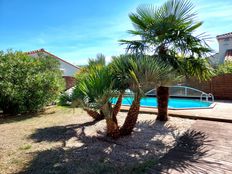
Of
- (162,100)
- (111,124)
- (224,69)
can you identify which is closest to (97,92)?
(111,124)

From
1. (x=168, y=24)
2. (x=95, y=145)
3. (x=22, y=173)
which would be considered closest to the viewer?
(x=22, y=173)

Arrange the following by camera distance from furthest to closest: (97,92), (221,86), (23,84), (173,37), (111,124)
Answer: (221,86) → (23,84) → (173,37) → (111,124) → (97,92)

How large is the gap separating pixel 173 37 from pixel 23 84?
6.97 metres

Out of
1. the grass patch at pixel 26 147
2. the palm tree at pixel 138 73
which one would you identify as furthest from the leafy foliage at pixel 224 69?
the grass patch at pixel 26 147

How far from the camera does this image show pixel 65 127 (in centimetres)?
696

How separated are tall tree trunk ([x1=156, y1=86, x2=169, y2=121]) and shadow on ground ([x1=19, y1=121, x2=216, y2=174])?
105cm

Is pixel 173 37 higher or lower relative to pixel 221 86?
higher

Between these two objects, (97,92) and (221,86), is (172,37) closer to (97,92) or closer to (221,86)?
(97,92)

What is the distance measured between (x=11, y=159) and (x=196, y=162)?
405 centimetres

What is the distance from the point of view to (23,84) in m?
8.85

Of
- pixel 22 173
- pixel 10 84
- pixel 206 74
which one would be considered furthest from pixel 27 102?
pixel 206 74

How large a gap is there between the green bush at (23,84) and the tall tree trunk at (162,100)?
18.4 ft

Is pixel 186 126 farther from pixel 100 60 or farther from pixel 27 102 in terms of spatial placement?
pixel 27 102

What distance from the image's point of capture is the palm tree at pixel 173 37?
6043 mm
